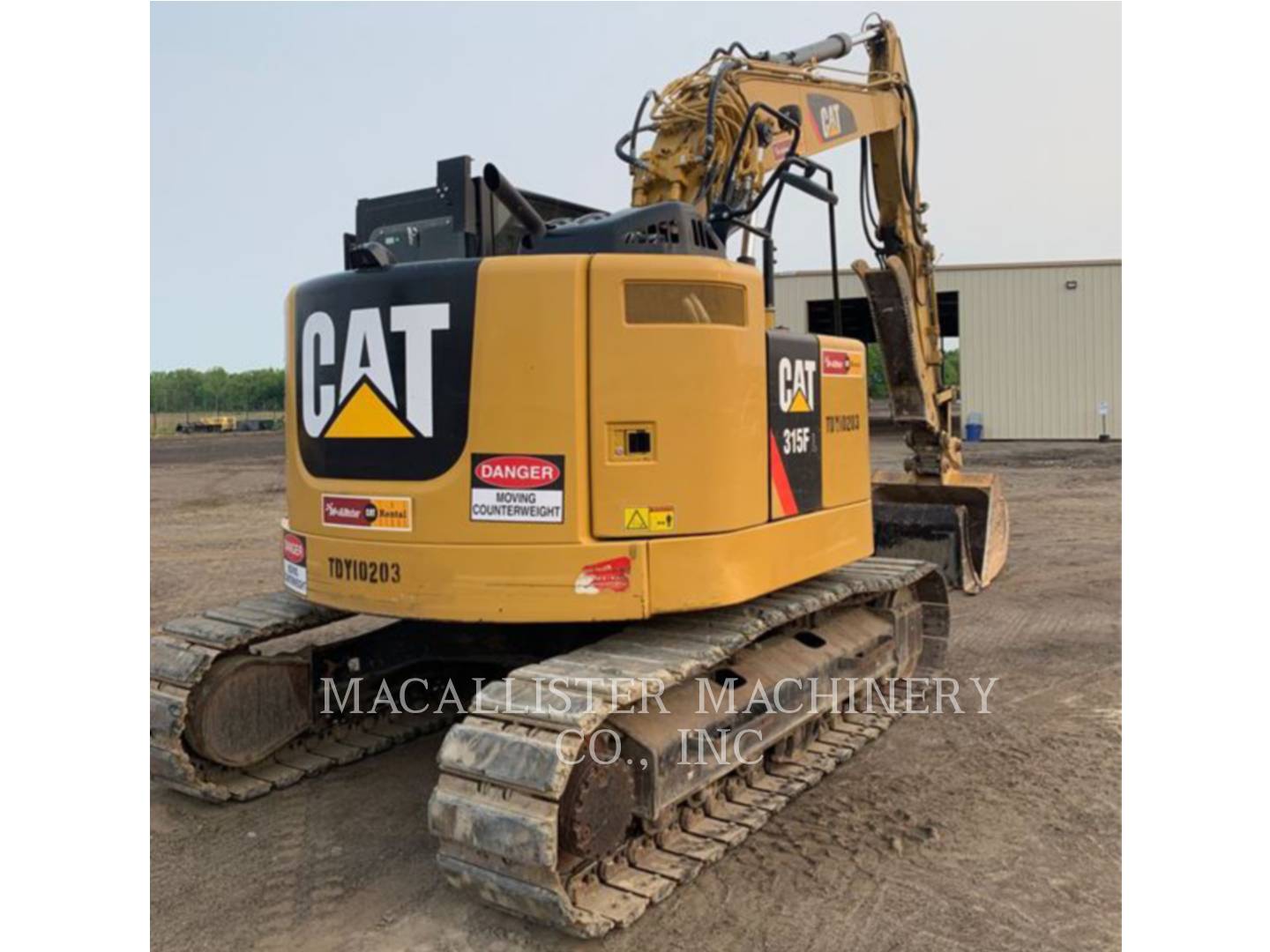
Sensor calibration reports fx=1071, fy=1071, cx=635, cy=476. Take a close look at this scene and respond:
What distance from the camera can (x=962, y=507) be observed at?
9.85m

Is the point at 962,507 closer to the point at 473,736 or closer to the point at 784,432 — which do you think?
the point at 784,432

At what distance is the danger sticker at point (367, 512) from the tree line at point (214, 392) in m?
53.3

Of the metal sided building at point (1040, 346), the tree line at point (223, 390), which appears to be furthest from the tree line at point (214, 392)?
the metal sided building at point (1040, 346)

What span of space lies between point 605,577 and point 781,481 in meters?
1.11

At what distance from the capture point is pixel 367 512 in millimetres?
4605

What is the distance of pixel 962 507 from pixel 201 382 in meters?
58.2

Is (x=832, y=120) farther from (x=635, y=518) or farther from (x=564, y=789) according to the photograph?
(x=564, y=789)

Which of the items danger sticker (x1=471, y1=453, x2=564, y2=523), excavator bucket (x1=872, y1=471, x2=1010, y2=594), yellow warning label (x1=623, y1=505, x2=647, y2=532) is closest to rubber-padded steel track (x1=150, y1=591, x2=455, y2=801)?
danger sticker (x1=471, y1=453, x2=564, y2=523)

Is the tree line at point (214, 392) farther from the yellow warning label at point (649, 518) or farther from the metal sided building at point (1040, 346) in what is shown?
the yellow warning label at point (649, 518)

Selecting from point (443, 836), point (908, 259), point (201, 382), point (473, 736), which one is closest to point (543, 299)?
point (473, 736)

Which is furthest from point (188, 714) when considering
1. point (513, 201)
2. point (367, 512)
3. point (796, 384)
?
point (796, 384)

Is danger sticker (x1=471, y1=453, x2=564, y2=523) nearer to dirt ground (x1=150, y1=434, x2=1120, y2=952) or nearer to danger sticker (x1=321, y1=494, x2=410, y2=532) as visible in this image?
danger sticker (x1=321, y1=494, x2=410, y2=532)

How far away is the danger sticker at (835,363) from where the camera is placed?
5554 mm

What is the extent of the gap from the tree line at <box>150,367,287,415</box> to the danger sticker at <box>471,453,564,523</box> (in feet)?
177
